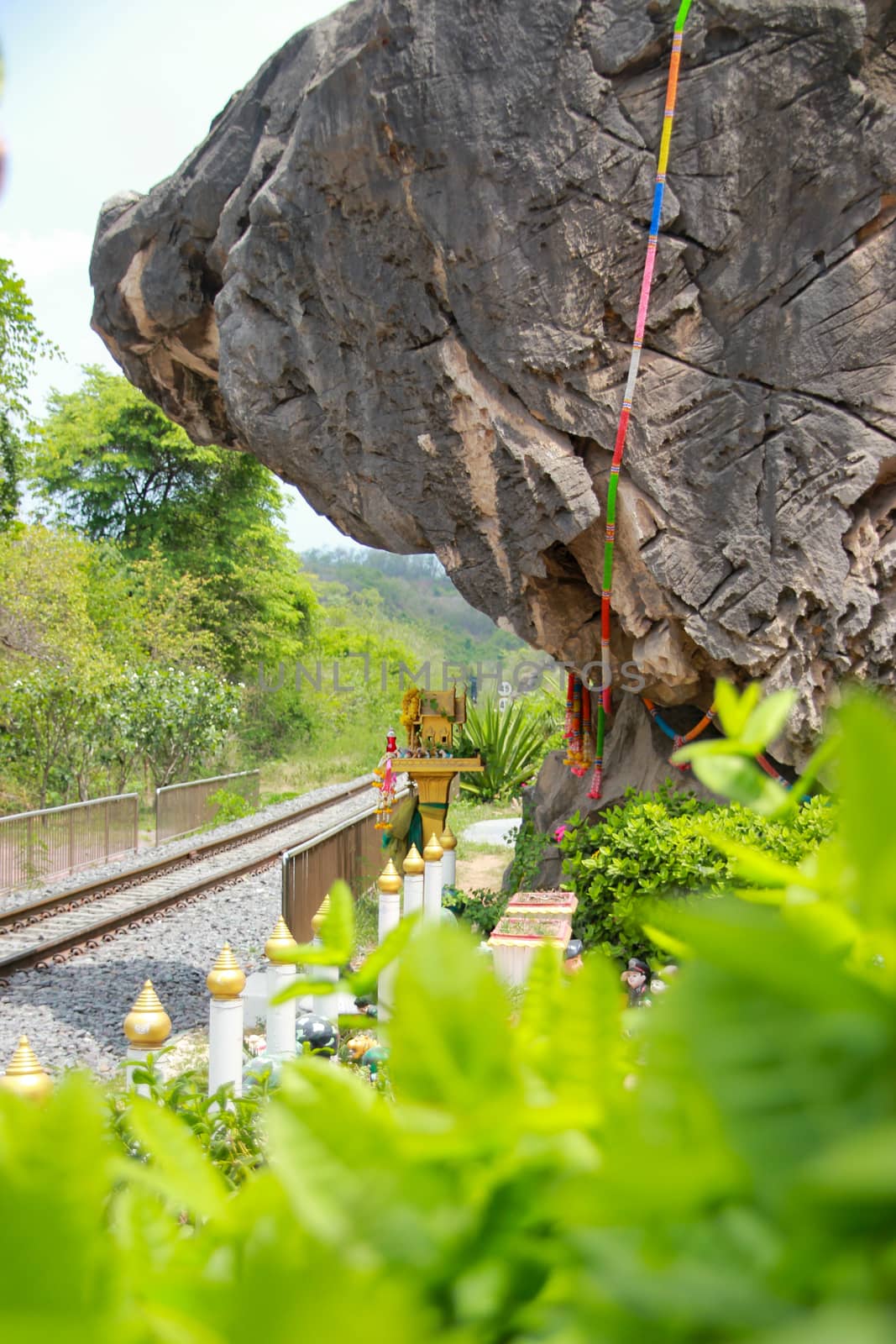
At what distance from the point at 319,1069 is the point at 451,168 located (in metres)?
6.15

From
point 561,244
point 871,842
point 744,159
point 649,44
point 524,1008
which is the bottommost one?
point 524,1008

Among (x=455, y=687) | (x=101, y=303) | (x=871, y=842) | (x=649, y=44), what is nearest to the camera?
(x=871, y=842)

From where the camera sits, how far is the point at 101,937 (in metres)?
8.11

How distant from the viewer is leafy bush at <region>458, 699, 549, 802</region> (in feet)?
42.9

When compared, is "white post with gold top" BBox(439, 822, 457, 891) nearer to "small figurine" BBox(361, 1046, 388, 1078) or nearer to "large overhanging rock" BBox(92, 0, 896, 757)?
"large overhanging rock" BBox(92, 0, 896, 757)

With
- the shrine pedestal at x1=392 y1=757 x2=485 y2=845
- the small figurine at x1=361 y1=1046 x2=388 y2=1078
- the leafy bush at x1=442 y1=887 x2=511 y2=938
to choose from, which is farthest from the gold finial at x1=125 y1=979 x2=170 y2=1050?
the shrine pedestal at x1=392 y1=757 x2=485 y2=845

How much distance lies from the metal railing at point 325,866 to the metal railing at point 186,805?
4.30 m

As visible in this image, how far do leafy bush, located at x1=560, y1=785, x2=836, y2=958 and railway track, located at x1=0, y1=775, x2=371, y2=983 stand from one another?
11.6ft

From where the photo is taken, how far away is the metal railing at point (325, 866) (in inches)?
276

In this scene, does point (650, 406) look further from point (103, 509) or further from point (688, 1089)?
point (103, 509)

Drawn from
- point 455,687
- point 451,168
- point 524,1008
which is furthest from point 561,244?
A: point 524,1008

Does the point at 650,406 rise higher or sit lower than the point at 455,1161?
higher

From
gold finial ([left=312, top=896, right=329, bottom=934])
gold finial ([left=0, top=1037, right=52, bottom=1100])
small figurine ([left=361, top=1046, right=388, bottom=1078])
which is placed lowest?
small figurine ([left=361, top=1046, right=388, bottom=1078])

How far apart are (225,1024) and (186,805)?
11965 mm
